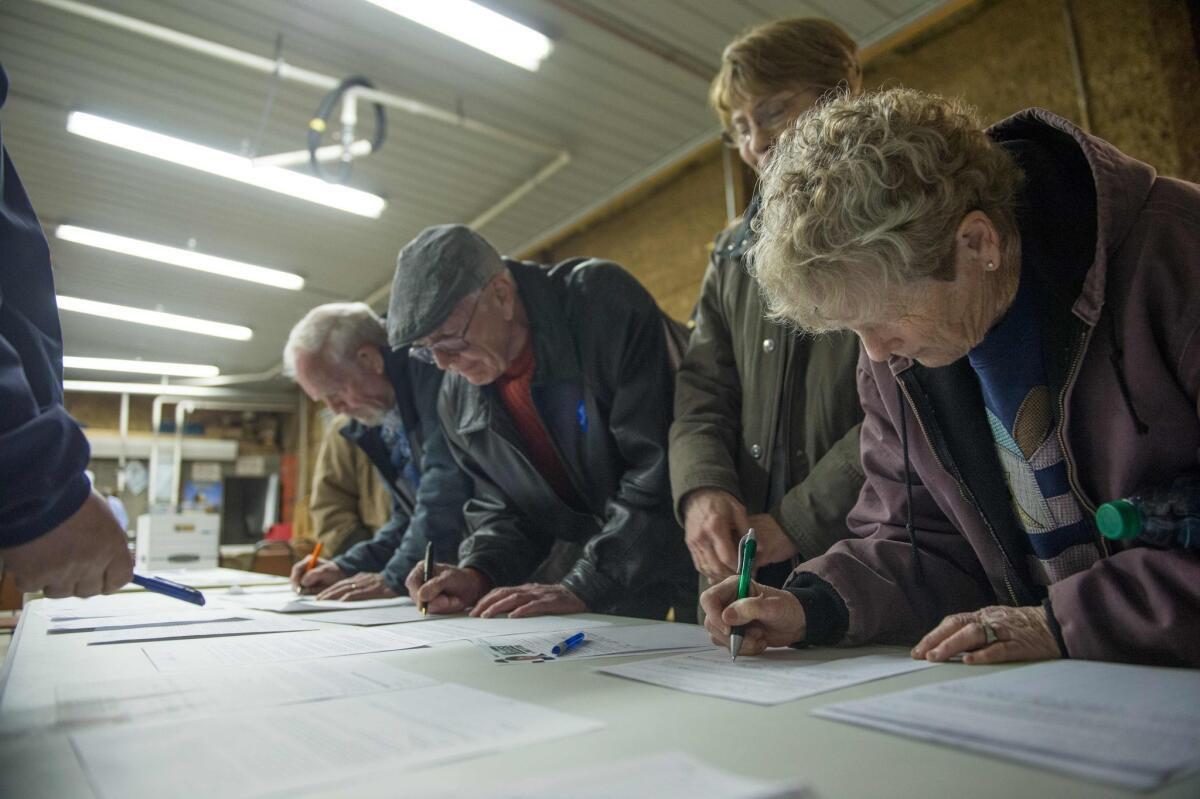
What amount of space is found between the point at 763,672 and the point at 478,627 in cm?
65

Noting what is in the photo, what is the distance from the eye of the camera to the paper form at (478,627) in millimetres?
1300

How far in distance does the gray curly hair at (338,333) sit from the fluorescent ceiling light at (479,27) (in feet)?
5.31

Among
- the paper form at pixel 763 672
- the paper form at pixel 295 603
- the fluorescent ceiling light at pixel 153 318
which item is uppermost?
the fluorescent ceiling light at pixel 153 318

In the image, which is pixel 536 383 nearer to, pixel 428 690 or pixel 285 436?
pixel 428 690

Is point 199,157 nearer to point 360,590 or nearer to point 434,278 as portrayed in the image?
point 434,278

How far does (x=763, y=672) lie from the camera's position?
0.92 metres

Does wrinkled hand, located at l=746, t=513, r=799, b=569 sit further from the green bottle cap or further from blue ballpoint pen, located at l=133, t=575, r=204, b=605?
blue ballpoint pen, located at l=133, t=575, r=204, b=605

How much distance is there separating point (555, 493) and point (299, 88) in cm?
376

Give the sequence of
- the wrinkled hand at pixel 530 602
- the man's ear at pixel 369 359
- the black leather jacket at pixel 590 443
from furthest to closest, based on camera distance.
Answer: the man's ear at pixel 369 359
the black leather jacket at pixel 590 443
the wrinkled hand at pixel 530 602

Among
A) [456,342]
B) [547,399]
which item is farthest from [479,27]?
[547,399]

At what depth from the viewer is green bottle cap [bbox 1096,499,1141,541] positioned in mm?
895

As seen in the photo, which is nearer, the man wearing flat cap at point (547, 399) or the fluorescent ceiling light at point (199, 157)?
the man wearing flat cap at point (547, 399)

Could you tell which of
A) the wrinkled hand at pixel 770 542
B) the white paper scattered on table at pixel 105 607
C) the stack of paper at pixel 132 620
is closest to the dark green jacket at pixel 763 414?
the wrinkled hand at pixel 770 542

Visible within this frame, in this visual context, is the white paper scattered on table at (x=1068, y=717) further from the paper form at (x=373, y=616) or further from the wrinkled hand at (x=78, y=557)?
the paper form at (x=373, y=616)
